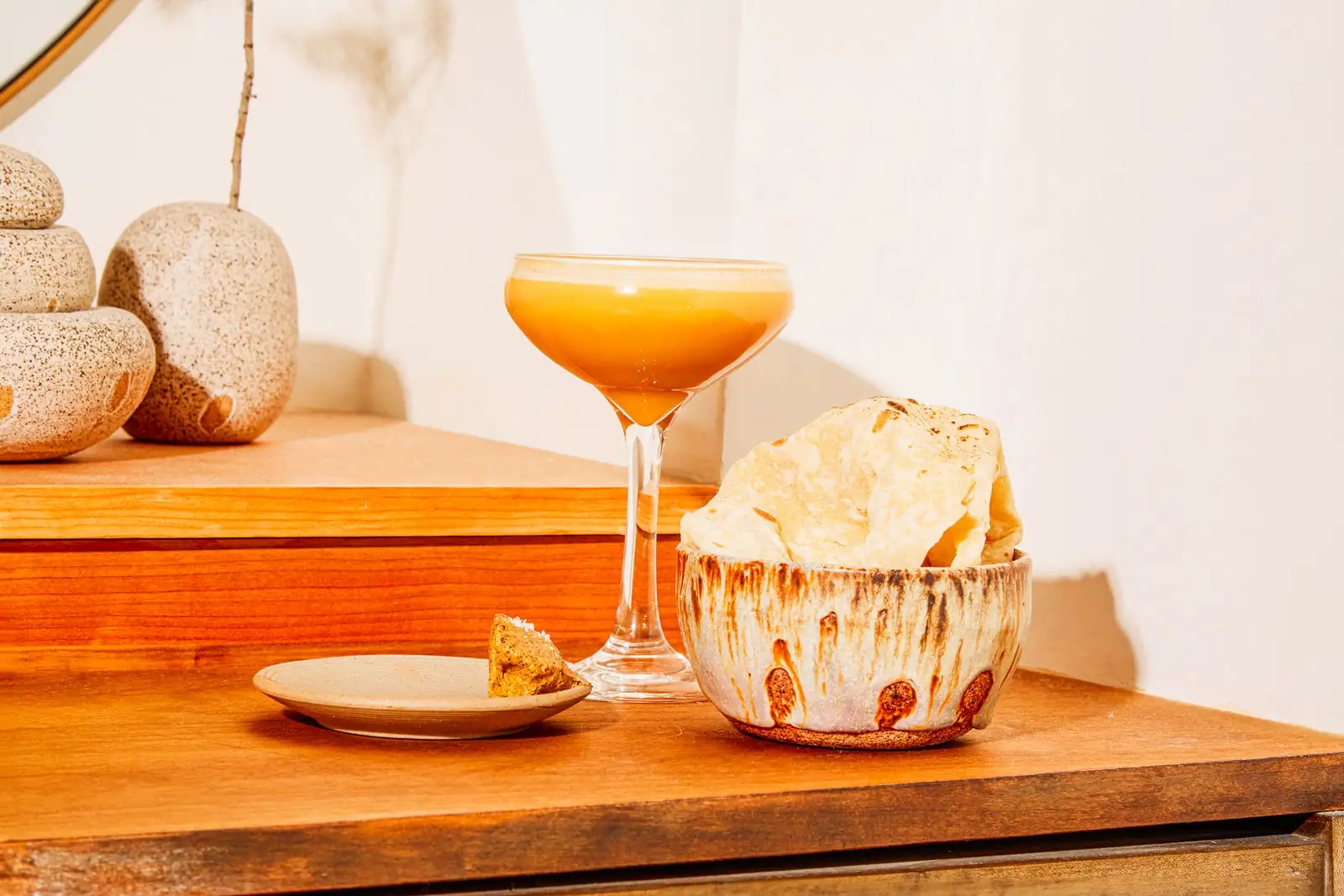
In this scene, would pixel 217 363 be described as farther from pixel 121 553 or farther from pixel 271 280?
pixel 121 553

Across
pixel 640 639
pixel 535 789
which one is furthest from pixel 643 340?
pixel 535 789

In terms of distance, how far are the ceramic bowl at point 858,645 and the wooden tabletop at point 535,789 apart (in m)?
0.02

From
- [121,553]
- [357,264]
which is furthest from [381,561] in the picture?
[357,264]

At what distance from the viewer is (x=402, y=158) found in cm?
189

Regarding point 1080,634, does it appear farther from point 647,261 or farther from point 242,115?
point 242,115

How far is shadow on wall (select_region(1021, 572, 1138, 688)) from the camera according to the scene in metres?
0.97

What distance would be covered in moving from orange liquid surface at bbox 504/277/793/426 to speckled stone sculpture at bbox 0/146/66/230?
420 mm

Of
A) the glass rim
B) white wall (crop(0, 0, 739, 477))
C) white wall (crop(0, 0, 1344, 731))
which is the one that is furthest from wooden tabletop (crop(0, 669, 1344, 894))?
white wall (crop(0, 0, 739, 477))

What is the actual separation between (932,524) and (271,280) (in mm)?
811

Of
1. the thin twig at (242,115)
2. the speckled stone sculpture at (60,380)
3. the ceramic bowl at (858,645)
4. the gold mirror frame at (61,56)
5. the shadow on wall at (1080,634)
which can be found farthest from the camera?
the gold mirror frame at (61,56)

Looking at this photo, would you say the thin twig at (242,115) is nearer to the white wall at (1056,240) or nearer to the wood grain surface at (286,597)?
the white wall at (1056,240)

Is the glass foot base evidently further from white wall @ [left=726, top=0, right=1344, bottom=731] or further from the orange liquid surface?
white wall @ [left=726, top=0, right=1344, bottom=731]

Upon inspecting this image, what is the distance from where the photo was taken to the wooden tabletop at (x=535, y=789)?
614 mm

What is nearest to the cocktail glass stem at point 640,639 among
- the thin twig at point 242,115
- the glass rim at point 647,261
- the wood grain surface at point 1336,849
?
the glass rim at point 647,261
